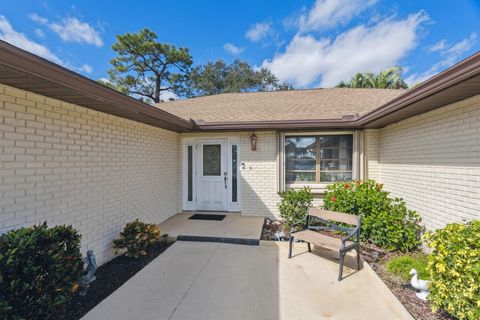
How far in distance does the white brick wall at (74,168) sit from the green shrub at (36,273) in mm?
635

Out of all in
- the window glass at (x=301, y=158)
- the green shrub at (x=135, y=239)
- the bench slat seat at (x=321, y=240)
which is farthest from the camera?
the window glass at (x=301, y=158)

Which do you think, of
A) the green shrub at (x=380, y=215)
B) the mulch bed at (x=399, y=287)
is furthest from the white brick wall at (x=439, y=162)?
the mulch bed at (x=399, y=287)

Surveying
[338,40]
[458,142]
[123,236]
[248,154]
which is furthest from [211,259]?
[338,40]

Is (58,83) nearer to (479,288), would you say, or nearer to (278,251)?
(278,251)

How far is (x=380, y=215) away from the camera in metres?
4.63

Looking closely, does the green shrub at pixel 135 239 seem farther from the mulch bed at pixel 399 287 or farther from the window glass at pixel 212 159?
the mulch bed at pixel 399 287

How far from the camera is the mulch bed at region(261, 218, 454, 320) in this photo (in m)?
2.67

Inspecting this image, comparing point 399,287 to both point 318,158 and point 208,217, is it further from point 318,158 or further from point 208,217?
point 208,217

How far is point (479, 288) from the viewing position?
2203mm

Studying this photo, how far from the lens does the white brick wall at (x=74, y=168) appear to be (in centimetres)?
271

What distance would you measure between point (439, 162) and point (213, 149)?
5.32 m

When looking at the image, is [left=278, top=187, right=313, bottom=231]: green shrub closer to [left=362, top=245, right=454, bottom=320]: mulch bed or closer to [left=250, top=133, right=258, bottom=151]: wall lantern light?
[left=362, top=245, right=454, bottom=320]: mulch bed

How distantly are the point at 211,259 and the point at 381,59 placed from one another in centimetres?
1823

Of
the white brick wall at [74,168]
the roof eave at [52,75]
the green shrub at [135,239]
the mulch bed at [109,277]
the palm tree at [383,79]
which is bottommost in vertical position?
the mulch bed at [109,277]
